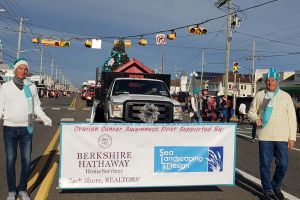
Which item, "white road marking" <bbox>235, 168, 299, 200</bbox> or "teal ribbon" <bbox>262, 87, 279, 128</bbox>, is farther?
"white road marking" <bbox>235, 168, 299, 200</bbox>

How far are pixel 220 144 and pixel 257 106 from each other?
34.9 inches

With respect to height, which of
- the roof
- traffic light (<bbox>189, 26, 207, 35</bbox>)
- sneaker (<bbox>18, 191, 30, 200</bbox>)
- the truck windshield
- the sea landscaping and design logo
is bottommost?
sneaker (<bbox>18, 191, 30, 200</bbox>)

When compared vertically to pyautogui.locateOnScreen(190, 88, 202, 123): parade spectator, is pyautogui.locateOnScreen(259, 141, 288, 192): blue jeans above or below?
below

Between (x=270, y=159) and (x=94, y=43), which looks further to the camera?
(x=94, y=43)

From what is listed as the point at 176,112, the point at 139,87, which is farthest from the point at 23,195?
the point at 139,87

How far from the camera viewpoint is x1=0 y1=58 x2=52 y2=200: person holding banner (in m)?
6.53

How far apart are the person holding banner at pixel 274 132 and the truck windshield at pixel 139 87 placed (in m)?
6.03

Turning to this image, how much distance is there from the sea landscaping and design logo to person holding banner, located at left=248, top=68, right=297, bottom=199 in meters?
0.79

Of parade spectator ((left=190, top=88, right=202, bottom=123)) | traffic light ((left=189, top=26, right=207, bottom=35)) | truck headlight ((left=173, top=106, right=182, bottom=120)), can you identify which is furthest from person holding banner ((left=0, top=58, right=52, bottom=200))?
traffic light ((left=189, top=26, right=207, bottom=35))

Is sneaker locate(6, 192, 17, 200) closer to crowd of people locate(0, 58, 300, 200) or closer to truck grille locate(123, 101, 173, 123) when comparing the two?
crowd of people locate(0, 58, 300, 200)

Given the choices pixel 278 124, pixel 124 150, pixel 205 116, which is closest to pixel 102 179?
pixel 124 150

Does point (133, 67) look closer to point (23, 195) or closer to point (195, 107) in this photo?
point (195, 107)

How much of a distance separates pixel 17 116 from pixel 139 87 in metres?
6.89

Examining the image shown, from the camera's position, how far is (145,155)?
24.2ft
